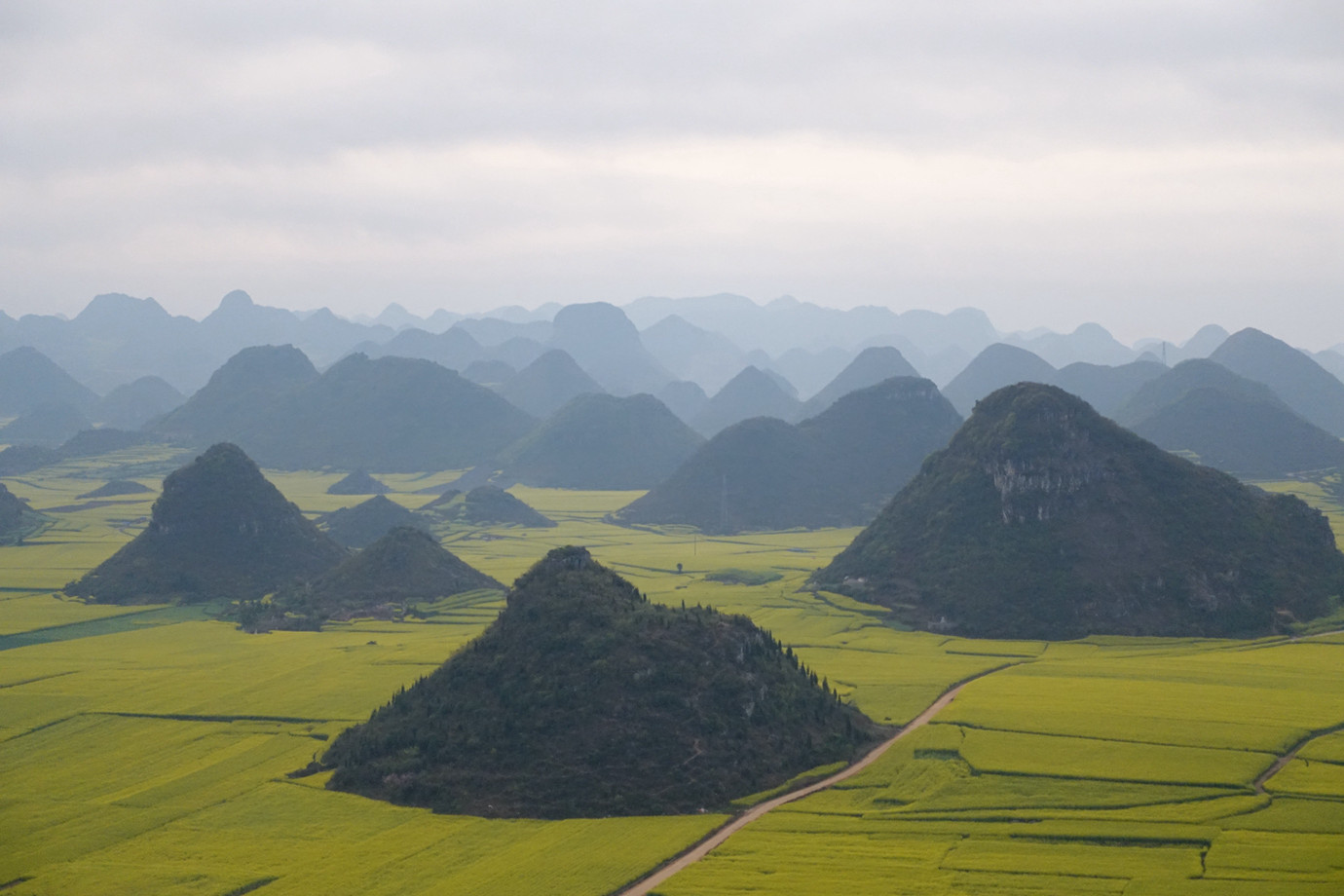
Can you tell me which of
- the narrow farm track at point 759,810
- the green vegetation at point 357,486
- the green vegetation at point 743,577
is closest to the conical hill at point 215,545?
the green vegetation at point 743,577

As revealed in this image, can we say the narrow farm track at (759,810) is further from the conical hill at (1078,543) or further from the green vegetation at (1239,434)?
the green vegetation at (1239,434)

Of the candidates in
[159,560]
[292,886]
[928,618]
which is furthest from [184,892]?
[159,560]

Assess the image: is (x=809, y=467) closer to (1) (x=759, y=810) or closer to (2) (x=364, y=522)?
(2) (x=364, y=522)

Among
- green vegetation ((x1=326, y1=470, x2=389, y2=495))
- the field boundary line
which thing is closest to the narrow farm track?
the field boundary line

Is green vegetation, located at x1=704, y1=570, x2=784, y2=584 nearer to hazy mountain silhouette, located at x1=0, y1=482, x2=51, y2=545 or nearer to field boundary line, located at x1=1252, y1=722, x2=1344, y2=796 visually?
field boundary line, located at x1=1252, y1=722, x2=1344, y2=796

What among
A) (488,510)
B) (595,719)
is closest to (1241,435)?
(488,510)

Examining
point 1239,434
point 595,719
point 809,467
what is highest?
point 1239,434
